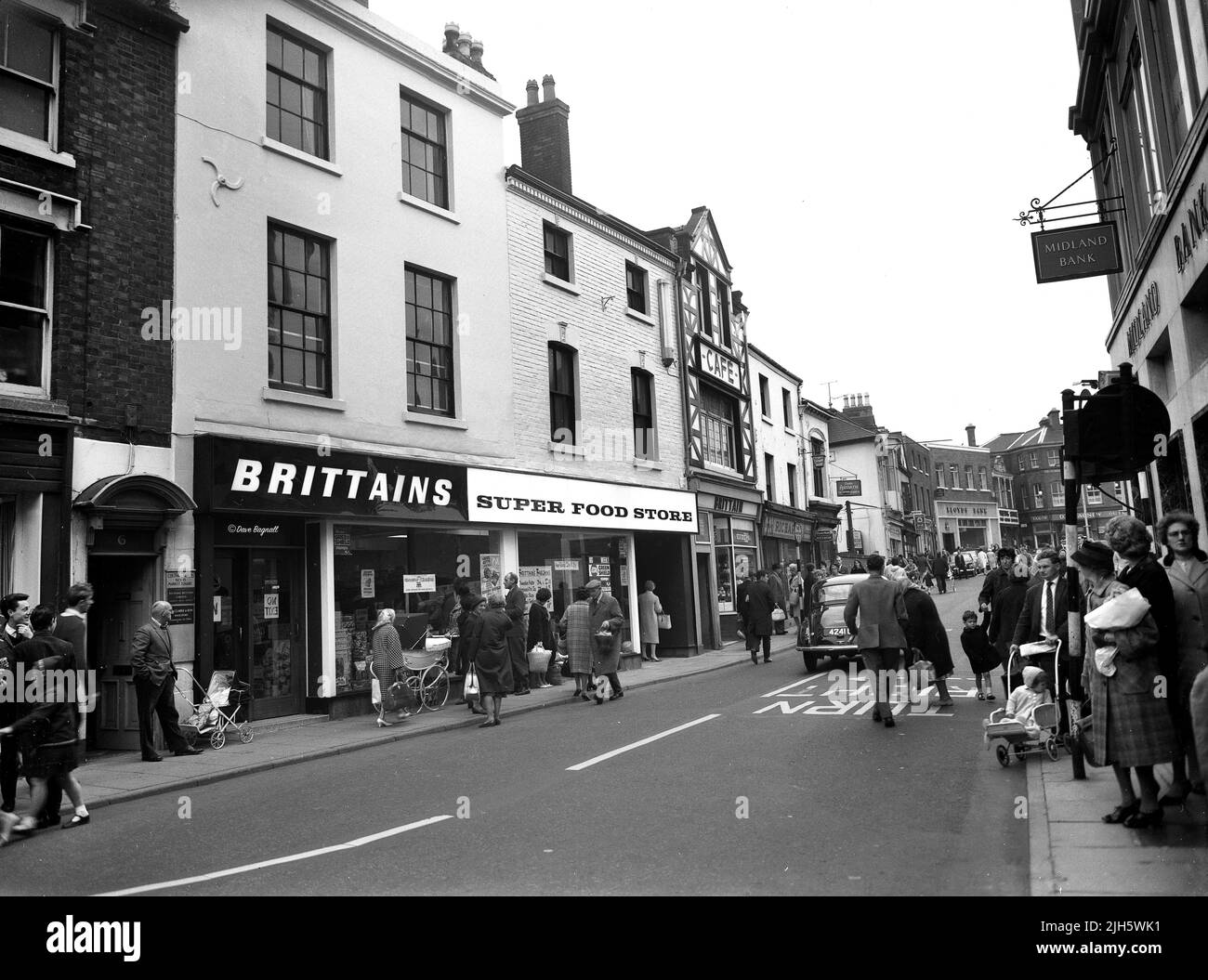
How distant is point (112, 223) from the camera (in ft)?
37.0

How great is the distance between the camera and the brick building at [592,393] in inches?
728

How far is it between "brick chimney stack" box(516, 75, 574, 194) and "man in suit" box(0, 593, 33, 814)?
15.7 metres

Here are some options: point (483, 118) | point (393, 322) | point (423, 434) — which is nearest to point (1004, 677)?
point (423, 434)

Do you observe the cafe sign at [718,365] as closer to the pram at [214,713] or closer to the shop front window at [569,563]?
the shop front window at [569,563]

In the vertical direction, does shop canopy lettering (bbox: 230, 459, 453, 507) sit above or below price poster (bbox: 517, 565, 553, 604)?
above

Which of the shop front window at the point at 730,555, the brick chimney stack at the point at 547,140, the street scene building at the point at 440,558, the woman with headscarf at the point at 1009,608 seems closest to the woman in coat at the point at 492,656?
the street scene building at the point at 440,558

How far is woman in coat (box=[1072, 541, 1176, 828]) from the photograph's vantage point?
5.61m

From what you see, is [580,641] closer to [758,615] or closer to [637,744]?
[637,744]

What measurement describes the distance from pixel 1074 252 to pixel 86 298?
497 inches

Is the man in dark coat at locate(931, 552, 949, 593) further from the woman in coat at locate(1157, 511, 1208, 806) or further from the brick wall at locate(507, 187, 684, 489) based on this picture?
the woman in coat at locate(1157, 511, 1208, 806)

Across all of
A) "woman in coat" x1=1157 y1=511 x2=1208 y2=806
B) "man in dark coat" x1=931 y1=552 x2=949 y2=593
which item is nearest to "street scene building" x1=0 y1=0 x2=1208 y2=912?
"woman in coat" x1=1157 y1=511 x2=1208 y2=806

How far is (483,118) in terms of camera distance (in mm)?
17859
